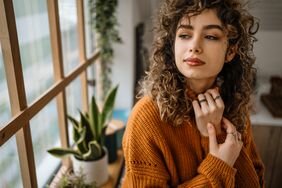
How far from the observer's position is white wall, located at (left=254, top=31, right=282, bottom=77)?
207 centimetres

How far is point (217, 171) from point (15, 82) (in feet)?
2.68

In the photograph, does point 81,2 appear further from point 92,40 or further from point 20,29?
point 20,29

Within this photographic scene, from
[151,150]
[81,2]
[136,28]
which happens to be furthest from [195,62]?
[136,28]

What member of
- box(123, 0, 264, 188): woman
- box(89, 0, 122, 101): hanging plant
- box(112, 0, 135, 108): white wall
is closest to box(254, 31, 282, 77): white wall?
box(112, 0, 135, 108): white wall

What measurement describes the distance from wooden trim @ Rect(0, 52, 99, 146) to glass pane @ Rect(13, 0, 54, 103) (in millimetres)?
82

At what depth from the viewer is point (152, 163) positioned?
2.89ft

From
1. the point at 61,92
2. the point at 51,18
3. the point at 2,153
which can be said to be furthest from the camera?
the point at 61,92

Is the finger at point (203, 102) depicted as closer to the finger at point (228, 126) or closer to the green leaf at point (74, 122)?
Result: the finger at point (228, 126)

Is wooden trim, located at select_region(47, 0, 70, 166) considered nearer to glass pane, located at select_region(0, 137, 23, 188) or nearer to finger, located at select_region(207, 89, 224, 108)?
glass pane, located at select_region(0, 137, 23, 188)

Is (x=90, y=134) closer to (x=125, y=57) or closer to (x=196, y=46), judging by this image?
(x=125, y=57)

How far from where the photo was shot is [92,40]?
84.1 inches

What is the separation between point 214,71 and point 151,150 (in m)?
0.33

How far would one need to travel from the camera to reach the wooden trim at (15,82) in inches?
38.6

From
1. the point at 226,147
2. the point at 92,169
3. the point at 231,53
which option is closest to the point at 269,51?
the point at 231,53
